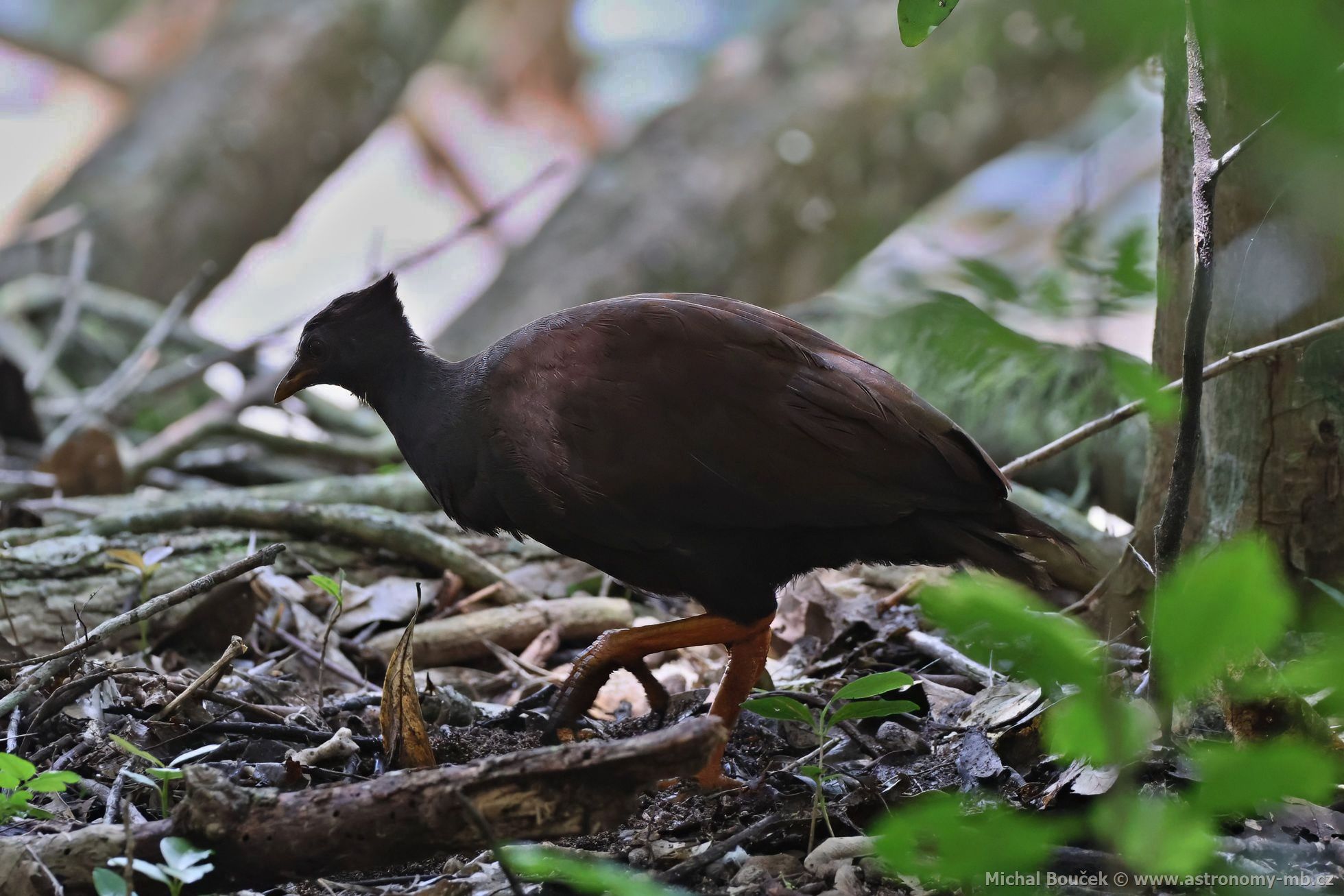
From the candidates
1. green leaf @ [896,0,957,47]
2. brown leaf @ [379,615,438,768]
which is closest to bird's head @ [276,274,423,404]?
brown leaf @ [379,615,438,768]

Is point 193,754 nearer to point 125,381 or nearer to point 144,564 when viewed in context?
point 144,564

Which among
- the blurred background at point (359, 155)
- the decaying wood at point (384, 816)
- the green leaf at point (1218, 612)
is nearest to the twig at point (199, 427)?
the blurred background at point (359, 155)

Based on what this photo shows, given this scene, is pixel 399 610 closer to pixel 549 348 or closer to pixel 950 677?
pixel 549 348

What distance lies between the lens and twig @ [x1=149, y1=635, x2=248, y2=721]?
9.04 ft

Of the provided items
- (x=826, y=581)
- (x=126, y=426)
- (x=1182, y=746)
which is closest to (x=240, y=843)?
(x=1182, y=746)

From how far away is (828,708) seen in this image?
98.3 inches

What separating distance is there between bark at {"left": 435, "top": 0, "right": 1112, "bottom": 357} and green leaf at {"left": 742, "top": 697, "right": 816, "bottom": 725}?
24.1 ft

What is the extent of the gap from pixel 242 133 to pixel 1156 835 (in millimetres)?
10357

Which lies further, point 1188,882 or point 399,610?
point 399,610

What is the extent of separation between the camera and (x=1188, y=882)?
1.84m

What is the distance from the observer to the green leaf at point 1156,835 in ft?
3.89

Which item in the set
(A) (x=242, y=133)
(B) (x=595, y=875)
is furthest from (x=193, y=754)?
(A) (x=242, y=133)

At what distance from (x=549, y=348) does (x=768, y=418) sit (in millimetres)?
668

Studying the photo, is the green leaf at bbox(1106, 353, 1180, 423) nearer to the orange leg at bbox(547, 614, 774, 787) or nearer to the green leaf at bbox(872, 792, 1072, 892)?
the green leaf at bbox(872, 792, 1072, 892)
